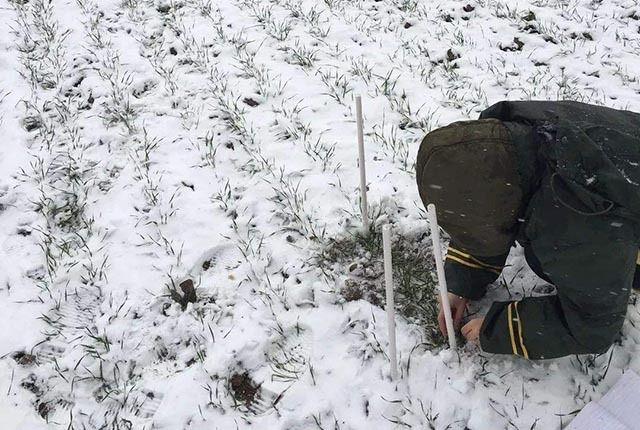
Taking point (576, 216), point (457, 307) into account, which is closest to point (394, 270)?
point (457, 307)

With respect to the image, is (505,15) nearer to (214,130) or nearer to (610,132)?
(214,130)

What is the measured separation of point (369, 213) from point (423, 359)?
112cm

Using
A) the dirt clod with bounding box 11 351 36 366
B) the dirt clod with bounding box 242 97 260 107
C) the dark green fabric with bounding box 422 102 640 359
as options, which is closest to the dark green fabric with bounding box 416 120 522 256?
the dark green fabric with bounding box 422 102 640 359

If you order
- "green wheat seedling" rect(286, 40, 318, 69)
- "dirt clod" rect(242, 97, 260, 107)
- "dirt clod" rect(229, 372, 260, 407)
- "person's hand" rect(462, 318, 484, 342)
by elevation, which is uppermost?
"green wheat seedling" rect(286, 40, 318, 69)

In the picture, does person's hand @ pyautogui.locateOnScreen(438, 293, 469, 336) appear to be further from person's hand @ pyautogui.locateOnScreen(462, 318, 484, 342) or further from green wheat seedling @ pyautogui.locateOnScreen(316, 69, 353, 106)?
green wheat seedling @ pyautogui.locateOnScreen(316, 69, 353, 106)

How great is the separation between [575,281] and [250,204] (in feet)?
7.09

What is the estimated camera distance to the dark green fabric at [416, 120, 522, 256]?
2148mm

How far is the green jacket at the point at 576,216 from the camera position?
211cm

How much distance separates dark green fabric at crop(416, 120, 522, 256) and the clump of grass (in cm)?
77

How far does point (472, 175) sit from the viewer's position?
7.08ft

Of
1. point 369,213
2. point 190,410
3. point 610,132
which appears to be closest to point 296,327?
point 190,410

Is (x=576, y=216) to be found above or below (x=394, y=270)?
above

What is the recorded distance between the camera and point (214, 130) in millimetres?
4375

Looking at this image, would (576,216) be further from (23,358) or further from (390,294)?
(23,358)
